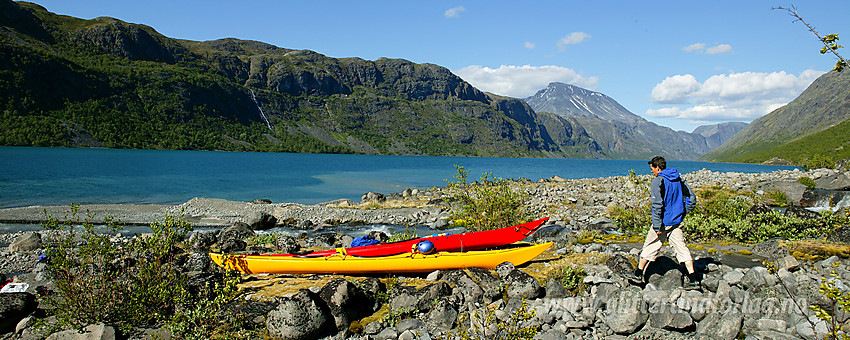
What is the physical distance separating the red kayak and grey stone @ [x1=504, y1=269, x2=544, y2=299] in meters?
2.48

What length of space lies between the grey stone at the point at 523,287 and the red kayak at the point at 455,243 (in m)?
2.48

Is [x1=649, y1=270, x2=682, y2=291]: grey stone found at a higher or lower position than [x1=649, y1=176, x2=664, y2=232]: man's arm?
lower

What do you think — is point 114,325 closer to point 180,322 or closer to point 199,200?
point 180,322

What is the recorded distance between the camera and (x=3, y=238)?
1642 centimetres

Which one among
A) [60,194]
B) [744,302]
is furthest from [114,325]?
[60,194]

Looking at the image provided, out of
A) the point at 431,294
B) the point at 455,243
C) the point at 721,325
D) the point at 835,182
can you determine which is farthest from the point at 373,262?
the point at 835,182

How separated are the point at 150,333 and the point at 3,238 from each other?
15.4 metres

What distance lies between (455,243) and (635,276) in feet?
15.3

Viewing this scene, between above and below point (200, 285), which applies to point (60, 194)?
below

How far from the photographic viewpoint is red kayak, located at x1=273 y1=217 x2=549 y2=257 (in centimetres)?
1053

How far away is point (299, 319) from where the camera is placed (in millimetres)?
7137

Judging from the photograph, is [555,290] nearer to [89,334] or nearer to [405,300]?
[405,300]

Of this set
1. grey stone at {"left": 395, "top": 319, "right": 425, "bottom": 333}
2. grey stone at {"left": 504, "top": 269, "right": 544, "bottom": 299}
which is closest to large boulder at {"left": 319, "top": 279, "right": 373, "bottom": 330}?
grey stone at {"left": 395, "top": 319, "right": 425, "bottom": 333}

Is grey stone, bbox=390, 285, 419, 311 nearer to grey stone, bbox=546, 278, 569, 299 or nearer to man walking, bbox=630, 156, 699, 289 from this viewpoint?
grey stone, bbox=546, 278, 569, 299
